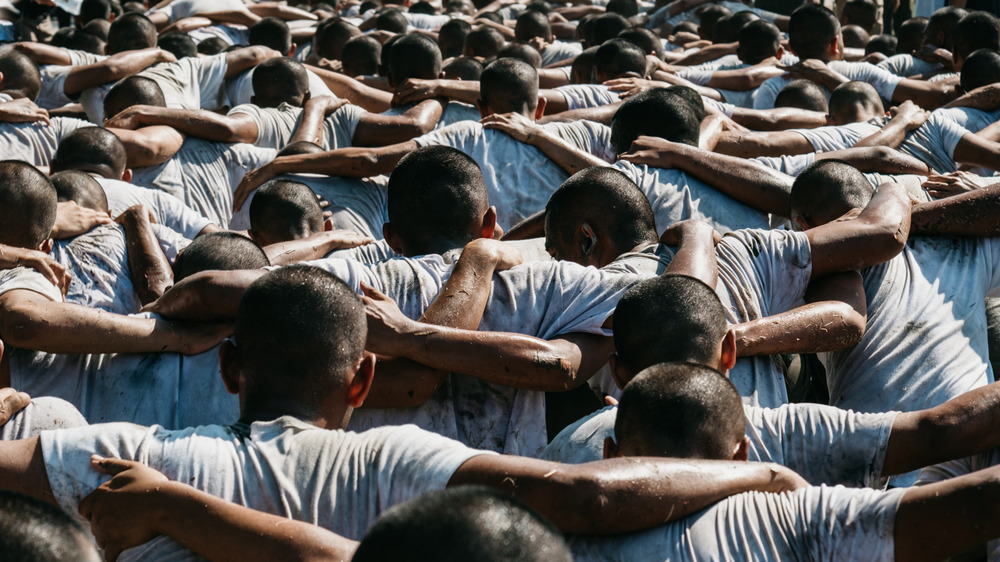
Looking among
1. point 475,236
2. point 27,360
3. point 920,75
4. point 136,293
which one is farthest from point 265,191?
point 920,75

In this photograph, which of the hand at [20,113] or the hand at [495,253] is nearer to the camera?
the hand at [495,253]

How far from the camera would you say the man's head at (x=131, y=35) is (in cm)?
973

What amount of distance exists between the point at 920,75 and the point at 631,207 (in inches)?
241

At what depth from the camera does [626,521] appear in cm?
276

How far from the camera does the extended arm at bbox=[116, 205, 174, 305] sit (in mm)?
4918

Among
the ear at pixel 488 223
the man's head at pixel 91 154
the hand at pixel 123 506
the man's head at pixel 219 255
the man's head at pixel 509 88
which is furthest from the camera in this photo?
the man's head at pixel 509 88

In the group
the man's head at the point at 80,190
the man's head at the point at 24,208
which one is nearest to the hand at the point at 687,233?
the man's head at the point at 24,208

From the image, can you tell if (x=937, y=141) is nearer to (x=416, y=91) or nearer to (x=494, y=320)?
(x=416, y=91)

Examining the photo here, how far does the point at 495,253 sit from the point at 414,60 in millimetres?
4189

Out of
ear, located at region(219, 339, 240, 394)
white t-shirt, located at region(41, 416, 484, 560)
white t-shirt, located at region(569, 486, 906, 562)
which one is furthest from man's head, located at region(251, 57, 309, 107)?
white t-shirt, located at region(569, 486, 906, 562)

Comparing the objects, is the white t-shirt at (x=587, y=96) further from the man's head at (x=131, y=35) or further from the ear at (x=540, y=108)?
the man's head at (x=131, y=35)

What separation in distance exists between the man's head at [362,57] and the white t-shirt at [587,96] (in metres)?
2.19

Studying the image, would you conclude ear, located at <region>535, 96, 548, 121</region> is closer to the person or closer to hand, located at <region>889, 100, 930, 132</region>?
hand, located at <region>889, 100, 930, 132</region>

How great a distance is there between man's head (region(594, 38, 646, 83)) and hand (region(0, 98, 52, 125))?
3.56 metres
